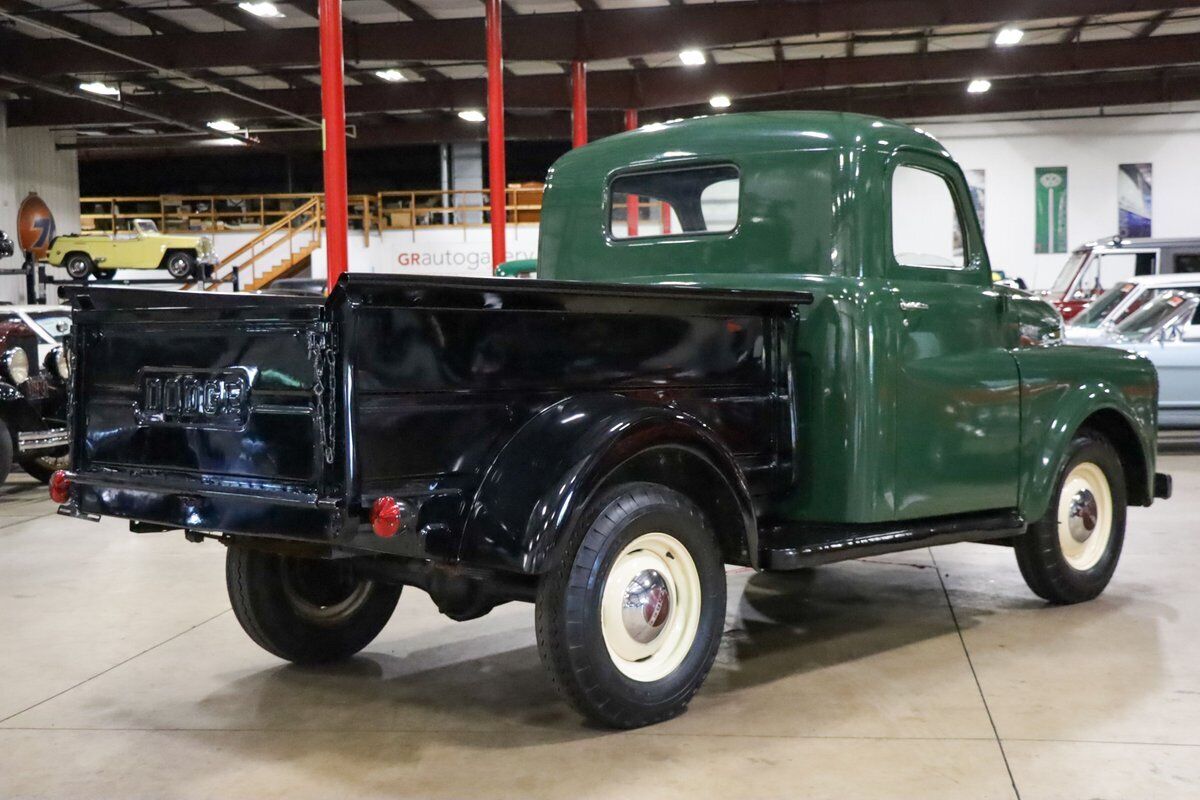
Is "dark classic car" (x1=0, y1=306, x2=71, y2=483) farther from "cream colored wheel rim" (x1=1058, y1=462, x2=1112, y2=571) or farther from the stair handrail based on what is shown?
the stair handrail

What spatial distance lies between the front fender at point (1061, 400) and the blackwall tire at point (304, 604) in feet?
8.67

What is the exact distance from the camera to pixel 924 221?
513cm

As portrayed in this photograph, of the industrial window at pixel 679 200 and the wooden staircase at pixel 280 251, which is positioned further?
the wooden staircase at pixel 280 251

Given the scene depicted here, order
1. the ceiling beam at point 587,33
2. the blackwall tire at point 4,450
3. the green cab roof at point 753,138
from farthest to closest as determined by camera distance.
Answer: the ceiling beam at point 587,33
the blackwall tire at point 4,450
the green cab roof at point 753,138

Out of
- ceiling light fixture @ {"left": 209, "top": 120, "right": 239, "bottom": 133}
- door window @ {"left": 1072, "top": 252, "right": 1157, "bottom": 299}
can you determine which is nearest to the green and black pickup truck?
door window @ {"left": 1072, "top": 252, "right": 1157, "bottom": 299}

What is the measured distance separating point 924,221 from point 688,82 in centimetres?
1904

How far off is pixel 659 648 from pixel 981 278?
227 cm

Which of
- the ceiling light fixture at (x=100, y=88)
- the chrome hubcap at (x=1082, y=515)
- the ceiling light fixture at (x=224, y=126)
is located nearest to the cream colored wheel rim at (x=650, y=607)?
the chrome hubcap at (x=1082, y=515)

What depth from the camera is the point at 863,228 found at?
4602 millimetres

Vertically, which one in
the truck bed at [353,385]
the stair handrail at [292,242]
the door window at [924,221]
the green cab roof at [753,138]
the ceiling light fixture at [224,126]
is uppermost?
the ceiling light fixture at [224,126]

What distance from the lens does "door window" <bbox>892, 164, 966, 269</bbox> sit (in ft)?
15.6

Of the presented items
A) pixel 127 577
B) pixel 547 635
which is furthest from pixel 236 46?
pixel 547 635

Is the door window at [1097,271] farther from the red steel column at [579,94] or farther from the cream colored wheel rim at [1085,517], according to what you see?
the cream colored wheel rim at [1085,517]

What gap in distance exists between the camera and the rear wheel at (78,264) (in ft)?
77.3
